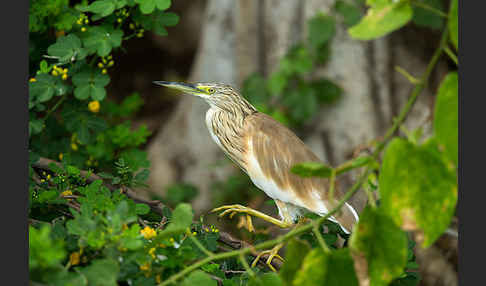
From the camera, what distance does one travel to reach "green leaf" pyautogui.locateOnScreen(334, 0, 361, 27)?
11.3 ft

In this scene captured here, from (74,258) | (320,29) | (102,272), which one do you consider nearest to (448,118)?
(102,272)

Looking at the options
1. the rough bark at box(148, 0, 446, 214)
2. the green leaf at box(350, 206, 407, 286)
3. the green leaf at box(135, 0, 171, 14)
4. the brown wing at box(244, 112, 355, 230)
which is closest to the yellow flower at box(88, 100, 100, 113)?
the green leaf at box(135, 0, 171, 14)

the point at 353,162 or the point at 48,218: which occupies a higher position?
the point at 353,162

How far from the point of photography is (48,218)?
1.49 metres

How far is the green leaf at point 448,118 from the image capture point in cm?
79

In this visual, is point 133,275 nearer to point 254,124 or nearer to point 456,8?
point 456,8

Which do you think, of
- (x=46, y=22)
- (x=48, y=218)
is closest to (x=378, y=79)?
(x=46, y=22)

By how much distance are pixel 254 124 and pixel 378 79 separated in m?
1.93

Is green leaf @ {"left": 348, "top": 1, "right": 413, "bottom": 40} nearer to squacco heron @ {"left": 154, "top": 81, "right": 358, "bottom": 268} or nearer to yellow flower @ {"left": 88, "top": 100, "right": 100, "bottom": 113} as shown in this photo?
squacco heron @ {"left": 154, "top": 81, "right": 358, "bottom": 268}

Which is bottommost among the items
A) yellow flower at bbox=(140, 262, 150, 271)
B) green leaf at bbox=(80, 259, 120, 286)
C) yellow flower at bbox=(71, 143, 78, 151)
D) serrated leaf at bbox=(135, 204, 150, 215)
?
yellow flower at bbox=(71, 143, 78, 151)

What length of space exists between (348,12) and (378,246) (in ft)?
9.27

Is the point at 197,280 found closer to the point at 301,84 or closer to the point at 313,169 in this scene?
the point at 313,169

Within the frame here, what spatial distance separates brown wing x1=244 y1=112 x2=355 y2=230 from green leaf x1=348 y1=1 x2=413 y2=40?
42.1 inches

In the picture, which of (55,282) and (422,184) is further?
(55,282)
